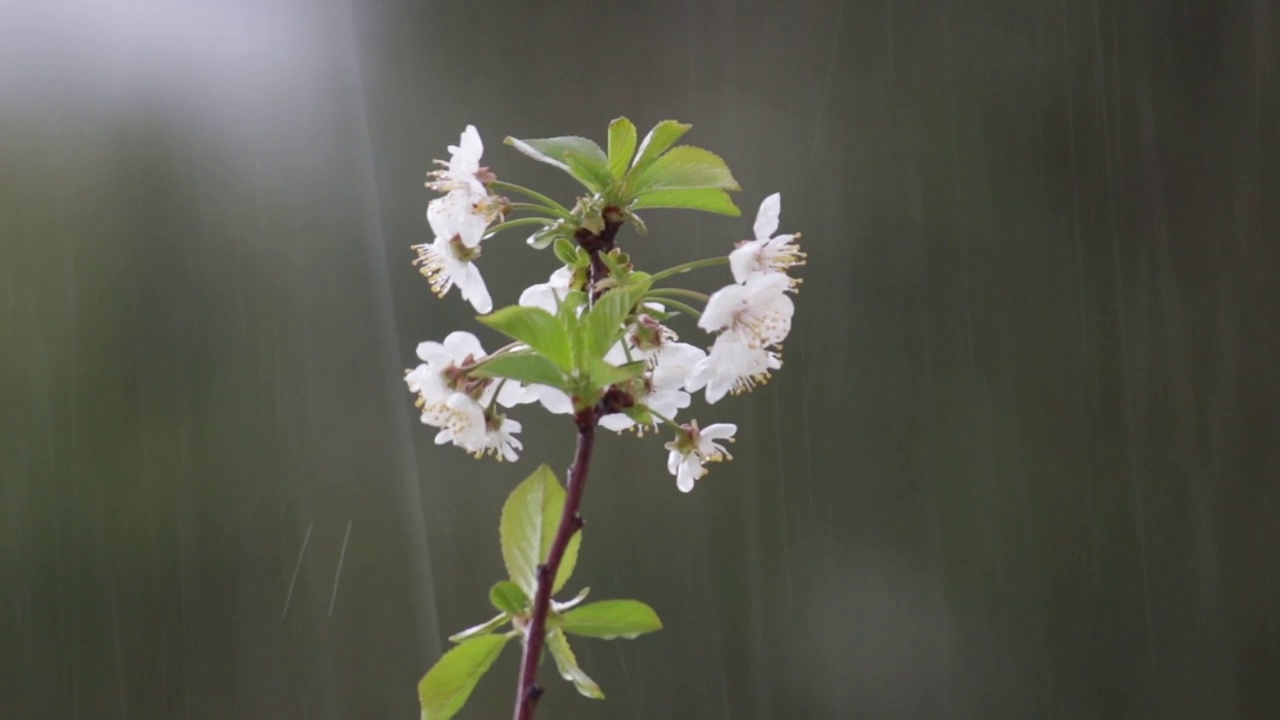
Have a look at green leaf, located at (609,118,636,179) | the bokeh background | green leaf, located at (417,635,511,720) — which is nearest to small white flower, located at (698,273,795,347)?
green leaf, located at (609,118,636,179)

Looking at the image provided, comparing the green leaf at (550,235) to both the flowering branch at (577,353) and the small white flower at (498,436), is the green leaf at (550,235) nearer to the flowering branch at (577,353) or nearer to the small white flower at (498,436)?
the flowering branch at (577,353)

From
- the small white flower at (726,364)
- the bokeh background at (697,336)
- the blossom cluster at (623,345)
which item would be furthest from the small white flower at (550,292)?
the bokeh background at (697,336)

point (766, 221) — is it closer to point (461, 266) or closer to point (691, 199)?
point (691, 199)

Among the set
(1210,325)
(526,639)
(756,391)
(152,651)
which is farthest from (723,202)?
(152,651)

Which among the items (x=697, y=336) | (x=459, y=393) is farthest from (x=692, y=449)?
(x=697, y=336)

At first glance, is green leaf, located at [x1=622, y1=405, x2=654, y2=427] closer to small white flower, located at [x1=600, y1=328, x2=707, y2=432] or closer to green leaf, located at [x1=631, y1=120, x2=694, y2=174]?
small white flower, located at [x1=600, y1=328, x2=707, y2=432]
